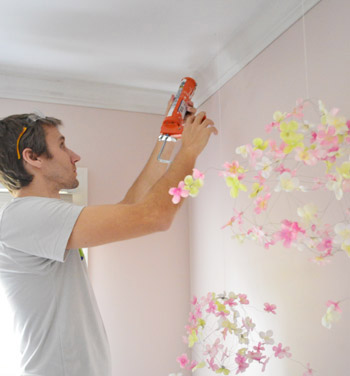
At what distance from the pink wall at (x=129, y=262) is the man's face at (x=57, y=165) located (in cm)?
75

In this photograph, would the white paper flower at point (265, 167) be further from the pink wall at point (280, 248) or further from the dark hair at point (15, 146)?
the dark hair at point (15, 146)

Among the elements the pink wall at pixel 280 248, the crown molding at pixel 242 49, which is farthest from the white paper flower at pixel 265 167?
the crown molding at pixel 242 49

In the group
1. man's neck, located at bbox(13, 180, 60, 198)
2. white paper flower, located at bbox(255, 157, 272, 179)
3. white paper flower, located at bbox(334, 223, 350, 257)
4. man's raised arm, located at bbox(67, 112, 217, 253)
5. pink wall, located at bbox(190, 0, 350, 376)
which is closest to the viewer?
white paper flower, located at bbox(334, 223, 350, 257)

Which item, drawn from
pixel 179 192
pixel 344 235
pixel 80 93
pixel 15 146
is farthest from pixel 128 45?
pixel 344 235

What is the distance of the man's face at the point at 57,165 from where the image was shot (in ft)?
4.22

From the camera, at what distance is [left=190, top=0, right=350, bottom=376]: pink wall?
1157 mm

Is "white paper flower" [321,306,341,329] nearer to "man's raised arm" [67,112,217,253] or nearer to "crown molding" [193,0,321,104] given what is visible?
"man's raised arm" [67,112,217,253]

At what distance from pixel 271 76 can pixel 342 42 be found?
0.35 m

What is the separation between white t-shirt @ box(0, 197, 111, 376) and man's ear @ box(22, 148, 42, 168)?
14 centimetres

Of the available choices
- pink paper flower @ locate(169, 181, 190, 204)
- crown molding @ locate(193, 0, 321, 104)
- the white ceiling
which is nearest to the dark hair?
the white ceiling

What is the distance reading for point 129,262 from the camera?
211 centimetres

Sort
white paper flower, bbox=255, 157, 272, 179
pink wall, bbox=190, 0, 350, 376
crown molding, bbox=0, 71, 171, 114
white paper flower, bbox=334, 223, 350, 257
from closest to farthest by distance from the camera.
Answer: white paper flower, bbox=334, 223, 350, 257
white paper flower, bbox=255, 157, 272, 179
pink wall, bbox=190, 0, 350, 376
crown molding, bbox=0, 71, 171, 114

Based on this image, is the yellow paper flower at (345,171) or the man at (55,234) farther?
the man at (55,234)

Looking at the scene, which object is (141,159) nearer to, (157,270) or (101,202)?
(101,202)
